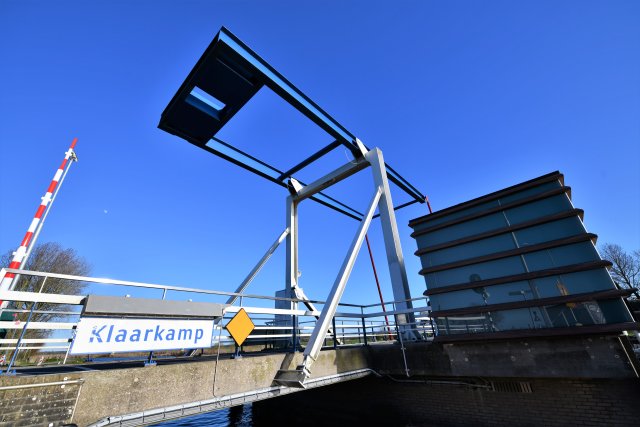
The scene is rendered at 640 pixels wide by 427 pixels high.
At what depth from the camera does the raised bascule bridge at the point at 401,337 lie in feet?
12.3

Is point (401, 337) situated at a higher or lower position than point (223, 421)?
higher

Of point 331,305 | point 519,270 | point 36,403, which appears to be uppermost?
point 519,270

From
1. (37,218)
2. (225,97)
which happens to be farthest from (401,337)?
(37,218)

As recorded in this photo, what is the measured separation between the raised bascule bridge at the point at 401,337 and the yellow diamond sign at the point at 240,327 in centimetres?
2

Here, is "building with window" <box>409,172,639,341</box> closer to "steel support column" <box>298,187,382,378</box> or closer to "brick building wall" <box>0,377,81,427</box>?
"steel support column" <box>298,187,382,378</box>

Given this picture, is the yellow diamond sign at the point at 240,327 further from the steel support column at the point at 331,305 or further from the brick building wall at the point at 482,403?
the brick building wall at the point at 482,403

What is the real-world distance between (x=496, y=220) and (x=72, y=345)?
782 centimetres

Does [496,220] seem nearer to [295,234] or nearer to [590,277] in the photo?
[590,277]

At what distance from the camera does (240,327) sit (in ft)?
16.5

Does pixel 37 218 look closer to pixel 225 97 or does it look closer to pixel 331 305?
pixel 225 97

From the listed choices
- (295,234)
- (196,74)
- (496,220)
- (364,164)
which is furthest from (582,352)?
(196,74)

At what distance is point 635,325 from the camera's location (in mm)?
4785

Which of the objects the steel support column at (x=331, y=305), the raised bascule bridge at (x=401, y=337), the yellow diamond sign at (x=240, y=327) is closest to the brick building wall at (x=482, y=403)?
the raised bascule bridge at (x=401, y=337)

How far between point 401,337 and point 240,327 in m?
3.70
